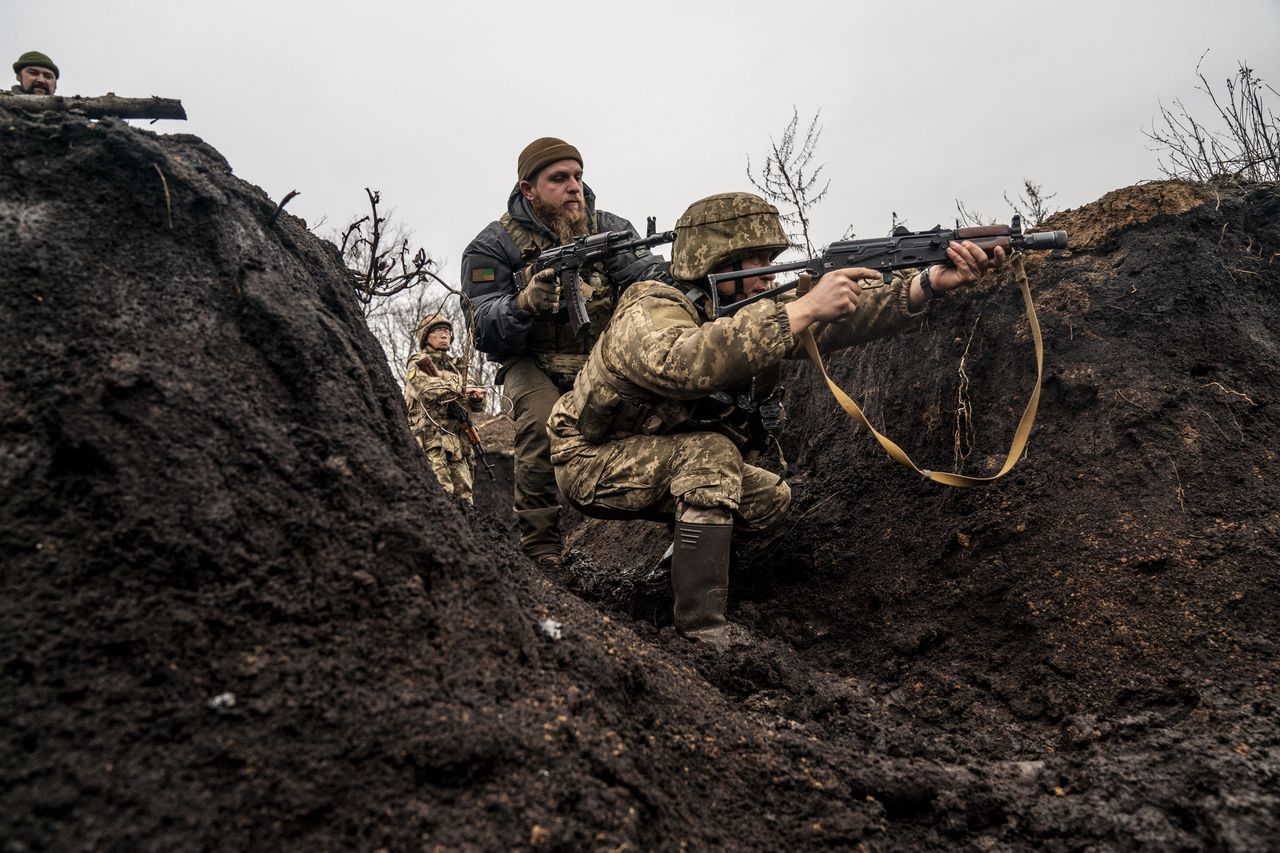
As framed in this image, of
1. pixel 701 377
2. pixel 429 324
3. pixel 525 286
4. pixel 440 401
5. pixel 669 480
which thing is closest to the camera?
pixel 701 377

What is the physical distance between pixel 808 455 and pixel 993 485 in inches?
62.8

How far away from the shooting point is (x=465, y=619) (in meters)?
2.04

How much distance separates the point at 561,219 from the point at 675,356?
2.01m

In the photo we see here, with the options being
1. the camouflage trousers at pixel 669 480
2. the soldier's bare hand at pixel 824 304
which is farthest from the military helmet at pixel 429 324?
the soldier's bare hand at pixel 824 304

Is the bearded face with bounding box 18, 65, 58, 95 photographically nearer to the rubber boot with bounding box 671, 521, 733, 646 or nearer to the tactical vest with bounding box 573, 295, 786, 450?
the tactical vest with bounding box 573, 295, 786, 450

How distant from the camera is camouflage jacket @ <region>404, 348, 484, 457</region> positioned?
7531mm

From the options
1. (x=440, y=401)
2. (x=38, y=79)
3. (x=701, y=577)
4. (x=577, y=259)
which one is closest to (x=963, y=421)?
(x=701, y=577)

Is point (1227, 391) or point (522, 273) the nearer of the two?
point (1227, 391)

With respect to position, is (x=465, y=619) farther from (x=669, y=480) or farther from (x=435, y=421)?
(x=435, y=421)

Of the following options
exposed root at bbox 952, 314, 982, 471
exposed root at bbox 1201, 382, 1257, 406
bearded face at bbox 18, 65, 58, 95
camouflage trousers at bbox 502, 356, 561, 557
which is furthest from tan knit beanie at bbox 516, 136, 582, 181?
exposed root at bbox 1201, 382, 1257, 406

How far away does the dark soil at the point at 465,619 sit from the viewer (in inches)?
61.9

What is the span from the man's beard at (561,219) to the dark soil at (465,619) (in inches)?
80.0

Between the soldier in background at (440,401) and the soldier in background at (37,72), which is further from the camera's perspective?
the soldier in background at (440,401)

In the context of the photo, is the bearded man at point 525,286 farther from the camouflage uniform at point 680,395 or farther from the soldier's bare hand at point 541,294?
the camouflage uniform at point 680,395
